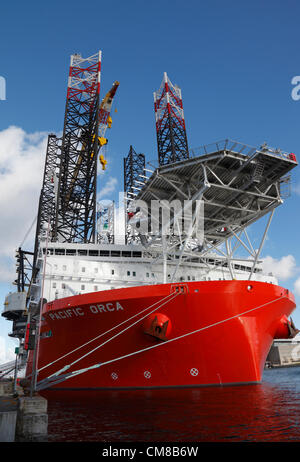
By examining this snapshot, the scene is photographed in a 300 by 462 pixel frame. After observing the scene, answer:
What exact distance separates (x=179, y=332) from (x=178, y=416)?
4.63 metres

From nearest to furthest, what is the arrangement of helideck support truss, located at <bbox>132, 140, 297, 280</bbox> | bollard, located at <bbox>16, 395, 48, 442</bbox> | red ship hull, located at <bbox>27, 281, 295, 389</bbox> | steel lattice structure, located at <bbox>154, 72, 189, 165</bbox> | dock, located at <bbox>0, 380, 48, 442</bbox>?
dock, located at <bbox>0, 380, 48, 442</bbox>, bollard, located at <bbox>16, 395, 48, 442</bbox>, red ship hull, located at <bbox>27, 281, 295, 389</bbox>, helideck support truss, located at <bbox>132, 140, 297, 280</bbox>, steel lattice structure, located at <bbox>154, 72, 189, 165</bbox>

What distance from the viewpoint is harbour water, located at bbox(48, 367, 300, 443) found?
723cm

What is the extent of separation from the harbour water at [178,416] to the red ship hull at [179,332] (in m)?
0.71

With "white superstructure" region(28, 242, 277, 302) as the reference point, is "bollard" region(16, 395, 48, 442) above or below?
below

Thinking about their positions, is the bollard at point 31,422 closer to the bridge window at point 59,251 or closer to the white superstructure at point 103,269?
the white superstructure at point 103,269

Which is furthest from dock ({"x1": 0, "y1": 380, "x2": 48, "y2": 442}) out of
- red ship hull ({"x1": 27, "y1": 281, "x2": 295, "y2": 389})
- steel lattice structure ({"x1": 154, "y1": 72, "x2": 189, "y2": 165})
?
Result: steel lattice structure ({"x1": 154, "y1": 72, "x2": 189, "y2": 165})

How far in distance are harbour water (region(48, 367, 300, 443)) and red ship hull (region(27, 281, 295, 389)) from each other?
2.33ft

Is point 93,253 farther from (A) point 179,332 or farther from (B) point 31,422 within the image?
(B) point 31,422

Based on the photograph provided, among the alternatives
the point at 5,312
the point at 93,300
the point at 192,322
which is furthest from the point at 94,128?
the point at 192,322

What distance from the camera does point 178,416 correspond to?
906 cm

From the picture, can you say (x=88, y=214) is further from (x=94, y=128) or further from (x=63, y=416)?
(x=63, y=416)

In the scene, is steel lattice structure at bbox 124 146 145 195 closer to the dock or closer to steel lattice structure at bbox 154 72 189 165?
steel lattice structure at bbox 154 72 189 165

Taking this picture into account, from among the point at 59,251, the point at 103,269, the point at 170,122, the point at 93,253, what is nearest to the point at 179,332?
the point at 103,269
